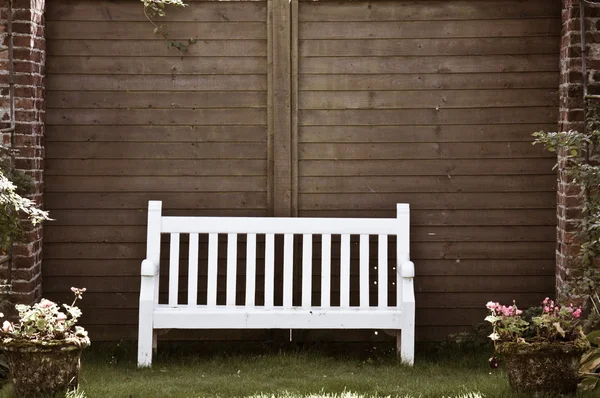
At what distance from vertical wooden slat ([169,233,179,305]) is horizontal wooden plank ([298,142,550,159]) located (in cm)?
93

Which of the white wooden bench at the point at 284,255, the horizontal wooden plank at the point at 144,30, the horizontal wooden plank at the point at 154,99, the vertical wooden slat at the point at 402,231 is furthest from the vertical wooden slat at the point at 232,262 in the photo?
the horizontal wooden plank at the point at 144,30

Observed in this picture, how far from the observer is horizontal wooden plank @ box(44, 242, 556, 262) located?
18.6 ft

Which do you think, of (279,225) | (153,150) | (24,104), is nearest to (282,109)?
(279,225)

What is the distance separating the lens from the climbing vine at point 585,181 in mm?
4777

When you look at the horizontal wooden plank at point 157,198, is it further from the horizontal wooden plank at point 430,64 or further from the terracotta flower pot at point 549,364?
the terracotta flower pot at point 549,364

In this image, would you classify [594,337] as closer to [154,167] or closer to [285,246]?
[285,246]

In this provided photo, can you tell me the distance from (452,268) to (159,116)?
203cm

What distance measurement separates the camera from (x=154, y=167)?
18.6ft

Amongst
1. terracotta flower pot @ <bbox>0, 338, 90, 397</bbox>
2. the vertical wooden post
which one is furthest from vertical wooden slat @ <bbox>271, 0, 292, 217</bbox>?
terracotta flower pot @ <bbox>0, 338, 90, 397</bbox>

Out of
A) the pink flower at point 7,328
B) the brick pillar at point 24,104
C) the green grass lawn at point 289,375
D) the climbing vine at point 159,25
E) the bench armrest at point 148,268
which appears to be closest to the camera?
the pink flower at point 7,328

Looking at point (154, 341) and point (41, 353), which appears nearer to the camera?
point (41, 353)

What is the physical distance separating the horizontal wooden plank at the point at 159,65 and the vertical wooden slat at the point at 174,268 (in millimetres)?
1031

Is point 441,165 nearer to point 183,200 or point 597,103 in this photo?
point 597,103

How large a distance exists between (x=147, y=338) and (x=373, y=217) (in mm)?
1555
